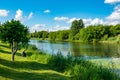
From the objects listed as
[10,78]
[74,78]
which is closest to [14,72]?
[10,78]

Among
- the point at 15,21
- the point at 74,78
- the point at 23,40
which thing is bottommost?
→ the point at 74,78

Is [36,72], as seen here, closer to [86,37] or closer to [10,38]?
[10,38]

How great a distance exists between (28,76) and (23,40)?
7.12m

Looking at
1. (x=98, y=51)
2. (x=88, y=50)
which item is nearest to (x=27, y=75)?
(x=98, y=51)

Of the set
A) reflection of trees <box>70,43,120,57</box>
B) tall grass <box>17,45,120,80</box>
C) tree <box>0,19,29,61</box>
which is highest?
tree <box>0,19,29,61</box>

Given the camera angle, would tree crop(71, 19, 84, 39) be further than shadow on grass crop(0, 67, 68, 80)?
Yes

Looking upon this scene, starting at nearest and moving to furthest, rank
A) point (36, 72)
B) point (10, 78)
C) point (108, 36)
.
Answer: point (10, 78) → point (36, 72) → point (108, 36)

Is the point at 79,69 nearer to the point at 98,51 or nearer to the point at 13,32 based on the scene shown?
the point at 13,32

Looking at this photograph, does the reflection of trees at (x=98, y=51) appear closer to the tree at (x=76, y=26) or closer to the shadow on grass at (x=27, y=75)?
the shadow on grass at (x=27, y=75)

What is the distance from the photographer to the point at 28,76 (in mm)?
16703

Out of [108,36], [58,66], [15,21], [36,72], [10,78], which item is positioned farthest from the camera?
[108,36]

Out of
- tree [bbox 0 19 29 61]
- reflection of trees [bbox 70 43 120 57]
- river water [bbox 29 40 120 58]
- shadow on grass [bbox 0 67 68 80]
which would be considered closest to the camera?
shadow on grass [bbox 0 67 68 80]

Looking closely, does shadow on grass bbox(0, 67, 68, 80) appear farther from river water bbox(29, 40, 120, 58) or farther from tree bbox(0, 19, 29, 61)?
river water bbox(29, 40, 120, 58)

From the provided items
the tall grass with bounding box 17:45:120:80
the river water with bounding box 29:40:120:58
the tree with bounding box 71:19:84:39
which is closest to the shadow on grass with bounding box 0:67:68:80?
the tall grass with bounding box 17:45:120:80
